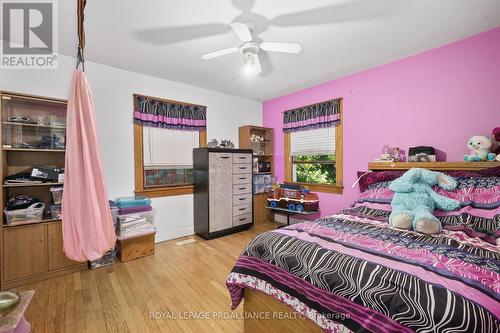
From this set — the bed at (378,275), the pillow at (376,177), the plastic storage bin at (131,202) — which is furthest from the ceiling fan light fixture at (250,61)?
the plastic storage bin at (131,202)

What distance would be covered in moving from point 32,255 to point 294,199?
335 cm

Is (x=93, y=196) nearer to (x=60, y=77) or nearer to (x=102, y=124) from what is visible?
(x=102, y=124)

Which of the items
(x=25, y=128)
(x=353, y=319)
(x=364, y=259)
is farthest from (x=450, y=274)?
(x=25, y=128)

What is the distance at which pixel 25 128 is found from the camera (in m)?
2.40

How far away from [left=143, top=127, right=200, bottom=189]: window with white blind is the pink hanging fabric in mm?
2006

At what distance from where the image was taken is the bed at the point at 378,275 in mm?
871

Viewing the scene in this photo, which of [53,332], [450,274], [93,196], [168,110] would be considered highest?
[168,110]

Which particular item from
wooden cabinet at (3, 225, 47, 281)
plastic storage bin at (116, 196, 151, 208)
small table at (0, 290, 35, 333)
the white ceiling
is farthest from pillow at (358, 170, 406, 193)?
wooden cabinet at (3, 225, 47, 281)

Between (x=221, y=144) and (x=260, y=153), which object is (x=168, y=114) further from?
(x=260, y=153)

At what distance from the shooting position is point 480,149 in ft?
6.95

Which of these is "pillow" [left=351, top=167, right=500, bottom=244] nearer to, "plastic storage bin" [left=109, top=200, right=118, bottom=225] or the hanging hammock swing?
the hanging hammock swing

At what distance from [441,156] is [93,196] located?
3.37 m

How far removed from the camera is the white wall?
2498 mm

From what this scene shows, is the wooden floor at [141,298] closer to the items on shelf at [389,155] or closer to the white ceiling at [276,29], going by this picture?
the items on shelf at [389,155]
